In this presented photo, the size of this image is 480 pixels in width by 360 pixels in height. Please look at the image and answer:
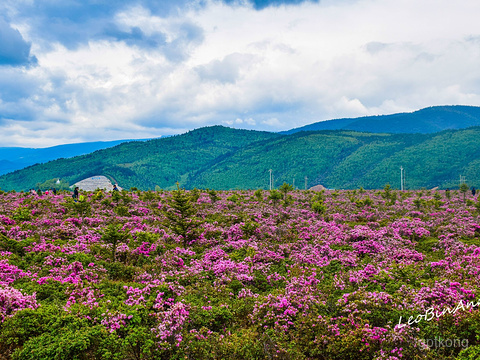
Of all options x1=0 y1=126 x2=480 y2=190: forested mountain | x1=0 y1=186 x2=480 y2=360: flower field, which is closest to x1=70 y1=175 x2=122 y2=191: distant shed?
x1=0 y1=126 x2=480 y2=190: forested mountain

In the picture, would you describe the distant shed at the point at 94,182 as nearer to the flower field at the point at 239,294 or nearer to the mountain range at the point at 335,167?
the mountain range at the point at 335,167

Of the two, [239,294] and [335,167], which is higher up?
[335,167]

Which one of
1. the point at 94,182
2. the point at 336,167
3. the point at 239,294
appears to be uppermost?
the point at 336,167

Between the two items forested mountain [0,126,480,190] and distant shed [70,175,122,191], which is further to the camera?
distant shed [70,175,122,191]

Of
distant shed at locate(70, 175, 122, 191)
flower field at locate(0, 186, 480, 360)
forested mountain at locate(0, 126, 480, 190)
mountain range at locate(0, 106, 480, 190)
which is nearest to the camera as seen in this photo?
flower field at locate(0, 186, 480, 360)

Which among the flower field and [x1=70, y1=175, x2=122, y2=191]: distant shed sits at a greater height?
[x1=70, y1=175, x2=122, y2=191]: distant shed

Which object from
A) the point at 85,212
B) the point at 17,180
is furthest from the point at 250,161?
the point at 85,212

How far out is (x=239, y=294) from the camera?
9766mm

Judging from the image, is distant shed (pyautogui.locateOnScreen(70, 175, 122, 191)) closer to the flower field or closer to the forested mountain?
the forested mountain

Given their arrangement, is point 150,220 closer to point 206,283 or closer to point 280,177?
point 206,283

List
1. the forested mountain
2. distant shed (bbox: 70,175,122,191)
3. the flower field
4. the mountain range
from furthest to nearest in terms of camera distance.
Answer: distant shed (bbox: 70,175,122,191)
the mountain range
the forested mountain
the flower field

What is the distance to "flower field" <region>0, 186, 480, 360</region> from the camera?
6758 mm

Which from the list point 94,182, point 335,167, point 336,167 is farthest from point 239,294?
point 94,182

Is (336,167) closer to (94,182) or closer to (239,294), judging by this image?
(94,182)
